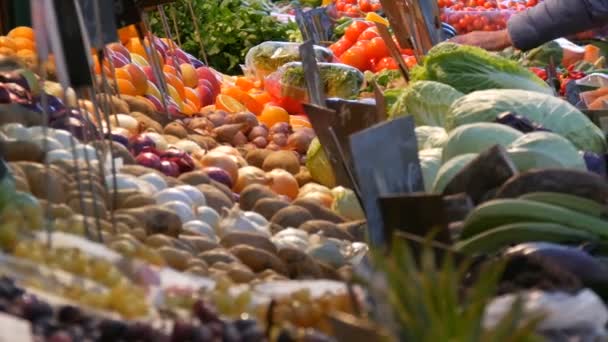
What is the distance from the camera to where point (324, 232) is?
305 cm

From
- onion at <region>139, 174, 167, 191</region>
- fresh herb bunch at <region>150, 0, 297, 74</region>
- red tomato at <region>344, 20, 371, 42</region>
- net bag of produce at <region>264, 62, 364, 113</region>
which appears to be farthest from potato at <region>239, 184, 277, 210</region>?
fresh herb bunch at <region>150, 0, 297, 74</region>

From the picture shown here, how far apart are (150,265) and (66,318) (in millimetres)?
312

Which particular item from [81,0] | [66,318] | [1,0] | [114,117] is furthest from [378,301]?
[1,0]

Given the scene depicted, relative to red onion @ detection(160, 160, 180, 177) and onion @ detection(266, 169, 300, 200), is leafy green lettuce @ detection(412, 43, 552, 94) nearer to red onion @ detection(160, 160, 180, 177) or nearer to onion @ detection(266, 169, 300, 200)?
onion @ detection(266, 169, 300, 200)

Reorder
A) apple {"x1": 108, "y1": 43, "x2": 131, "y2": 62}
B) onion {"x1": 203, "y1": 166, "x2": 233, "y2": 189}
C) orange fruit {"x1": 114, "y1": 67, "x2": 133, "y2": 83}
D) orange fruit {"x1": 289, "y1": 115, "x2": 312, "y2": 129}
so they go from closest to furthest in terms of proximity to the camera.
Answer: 1. onion {"x1": 203, "y1": 166, "x2": 233, "y2": 189}
2. orange fruit {"x1": 114, "y1": 67, "x2": 133, "y2": 83}
3. apple {"x1": 108, "y1": 43, "x2": 131, "y2": 62}
4. orange fruit {"x1": 289, "y1": 115, "x2": 312, "y2": 129}

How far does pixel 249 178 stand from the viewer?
147 inches

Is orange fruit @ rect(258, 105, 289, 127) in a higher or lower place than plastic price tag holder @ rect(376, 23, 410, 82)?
lower

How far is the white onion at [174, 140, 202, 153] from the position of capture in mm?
3867

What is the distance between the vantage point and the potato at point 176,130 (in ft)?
13.4

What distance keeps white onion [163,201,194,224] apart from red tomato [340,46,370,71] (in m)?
4.00

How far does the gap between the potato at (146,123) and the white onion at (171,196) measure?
3.06 ft

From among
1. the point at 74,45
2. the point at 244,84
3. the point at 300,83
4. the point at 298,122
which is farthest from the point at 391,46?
the point at 74,45

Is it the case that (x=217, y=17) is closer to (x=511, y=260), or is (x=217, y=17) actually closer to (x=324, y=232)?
(x=324, y=232)

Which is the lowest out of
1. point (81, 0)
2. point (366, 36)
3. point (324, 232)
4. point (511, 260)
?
point (366, 36)
